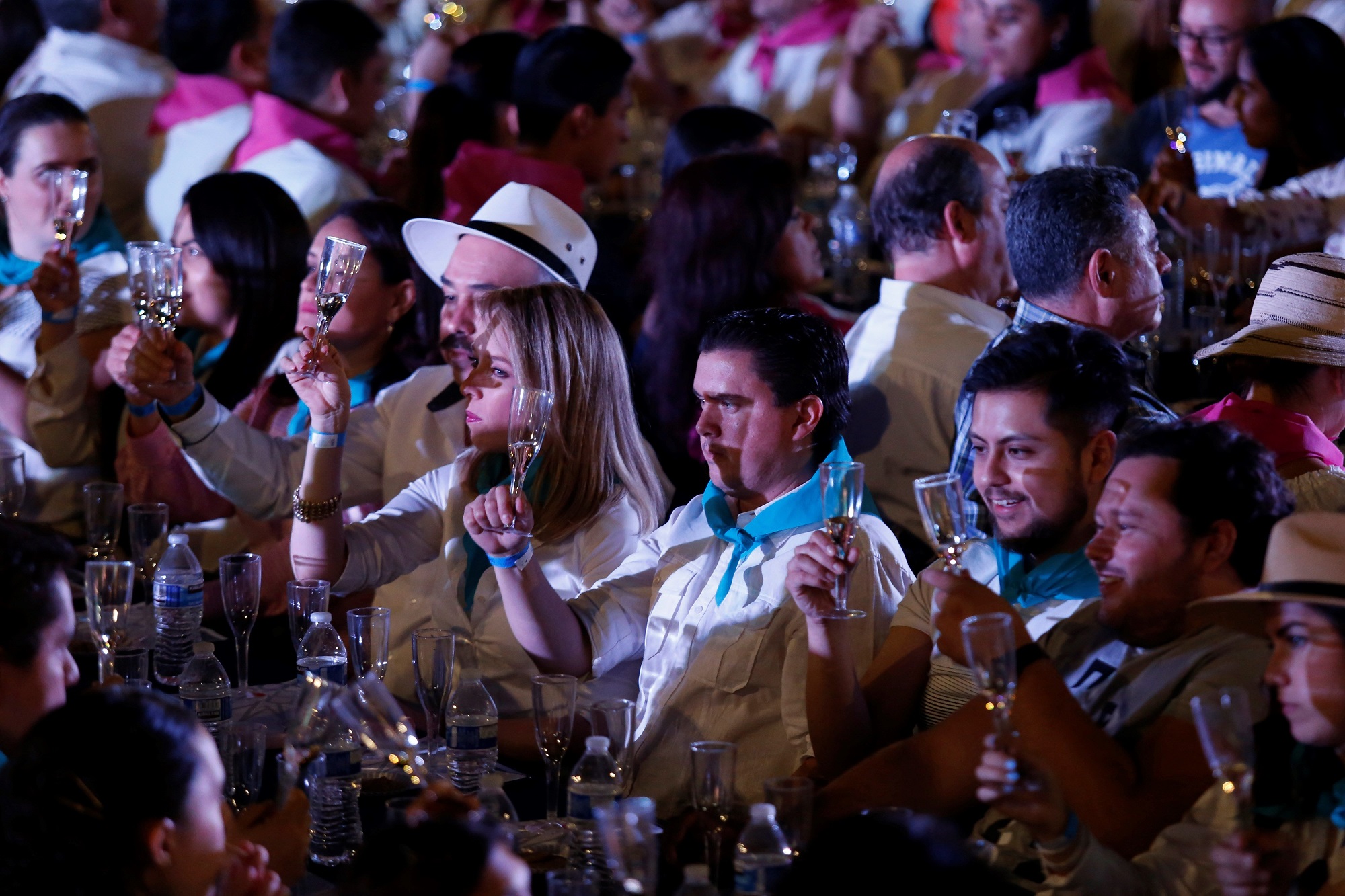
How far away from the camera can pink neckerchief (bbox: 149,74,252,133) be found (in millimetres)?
6344

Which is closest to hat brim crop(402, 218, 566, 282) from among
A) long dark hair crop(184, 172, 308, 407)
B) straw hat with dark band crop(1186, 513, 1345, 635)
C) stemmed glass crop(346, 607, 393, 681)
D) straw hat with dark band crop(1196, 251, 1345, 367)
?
long dark hair crop(184, 172, 308, 407)

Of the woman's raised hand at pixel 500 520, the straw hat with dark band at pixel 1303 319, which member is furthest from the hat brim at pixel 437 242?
the straw hat with dark band at pixel 1303 319

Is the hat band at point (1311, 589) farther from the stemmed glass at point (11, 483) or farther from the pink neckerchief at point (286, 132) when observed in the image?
the pink neckerchief at point (286, 132)

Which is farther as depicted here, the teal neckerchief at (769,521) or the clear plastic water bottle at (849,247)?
the clear plastic water bottle at (849,247)

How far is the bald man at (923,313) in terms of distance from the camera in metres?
4.03

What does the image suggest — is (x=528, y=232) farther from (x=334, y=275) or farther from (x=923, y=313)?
(x=923, y=313)

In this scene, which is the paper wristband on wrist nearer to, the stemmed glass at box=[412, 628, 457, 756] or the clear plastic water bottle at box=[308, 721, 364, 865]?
the stemmed glass at box=[412, 628, 457, 756]

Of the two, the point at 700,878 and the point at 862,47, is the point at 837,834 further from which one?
the point at 862,47

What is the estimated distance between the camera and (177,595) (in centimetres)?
329

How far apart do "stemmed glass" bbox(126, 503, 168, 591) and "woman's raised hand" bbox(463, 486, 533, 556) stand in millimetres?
925

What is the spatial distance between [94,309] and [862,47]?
3.87 m

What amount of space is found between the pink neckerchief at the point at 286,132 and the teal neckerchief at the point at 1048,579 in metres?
4.13

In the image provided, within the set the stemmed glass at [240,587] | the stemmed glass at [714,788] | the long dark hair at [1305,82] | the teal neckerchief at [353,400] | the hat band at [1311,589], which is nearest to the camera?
the hat band at [1311,589]

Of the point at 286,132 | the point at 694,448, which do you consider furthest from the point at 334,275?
the point at 286,132
